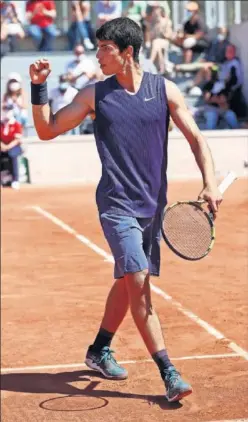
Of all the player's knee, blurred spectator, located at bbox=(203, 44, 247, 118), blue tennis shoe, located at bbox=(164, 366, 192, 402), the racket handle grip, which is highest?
the racket handle grip

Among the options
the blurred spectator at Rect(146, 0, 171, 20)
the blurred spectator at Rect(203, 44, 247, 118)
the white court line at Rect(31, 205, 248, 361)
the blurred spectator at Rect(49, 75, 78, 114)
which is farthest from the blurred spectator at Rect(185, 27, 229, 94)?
the white court line at Rect(31, 205, 248, 361)

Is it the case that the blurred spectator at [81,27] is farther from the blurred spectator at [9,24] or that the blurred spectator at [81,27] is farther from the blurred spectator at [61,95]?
the blurred spectator at [61,95]

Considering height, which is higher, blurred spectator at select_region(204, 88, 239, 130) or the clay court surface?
the clay court surface

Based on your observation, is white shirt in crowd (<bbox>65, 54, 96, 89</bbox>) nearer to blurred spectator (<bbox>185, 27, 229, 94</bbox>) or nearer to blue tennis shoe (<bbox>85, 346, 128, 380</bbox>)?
blurred spectator (<bbox>185, 27, 229, 94</bbox>)

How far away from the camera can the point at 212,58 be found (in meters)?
24.0

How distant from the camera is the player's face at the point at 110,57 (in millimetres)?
5055

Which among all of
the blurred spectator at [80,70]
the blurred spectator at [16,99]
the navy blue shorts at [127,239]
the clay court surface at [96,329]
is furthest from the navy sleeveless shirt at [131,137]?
the blurred spectator at [80,70]

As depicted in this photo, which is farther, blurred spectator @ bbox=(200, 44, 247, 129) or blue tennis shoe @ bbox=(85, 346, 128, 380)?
→ blurred spectator @ bbox=(200, 44, 247, 129)

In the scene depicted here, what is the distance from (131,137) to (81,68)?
16.6m

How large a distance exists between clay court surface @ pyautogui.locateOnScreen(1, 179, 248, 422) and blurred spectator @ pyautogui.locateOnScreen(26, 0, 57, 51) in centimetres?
908

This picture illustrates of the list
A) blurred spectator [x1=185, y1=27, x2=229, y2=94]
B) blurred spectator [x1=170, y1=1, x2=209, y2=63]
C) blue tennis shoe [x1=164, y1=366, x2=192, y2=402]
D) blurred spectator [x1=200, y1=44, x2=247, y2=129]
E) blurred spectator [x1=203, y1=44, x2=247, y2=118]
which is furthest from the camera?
blurred spectator [x1=170, y1=1, x2=209, y2=63]

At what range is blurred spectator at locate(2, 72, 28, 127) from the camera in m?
19.8

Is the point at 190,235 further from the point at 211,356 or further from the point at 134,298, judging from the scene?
the point at 211,356

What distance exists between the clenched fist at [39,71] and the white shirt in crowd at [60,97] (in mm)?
13644
